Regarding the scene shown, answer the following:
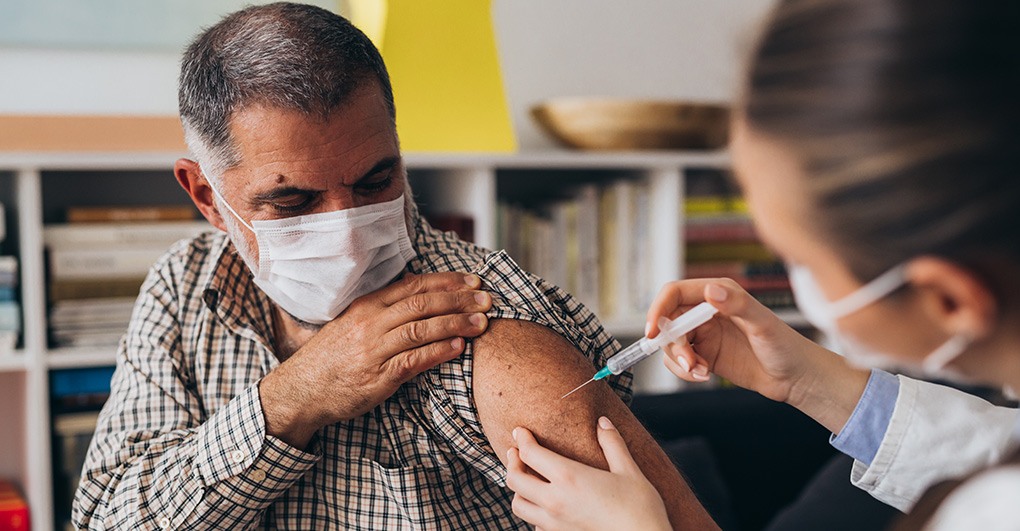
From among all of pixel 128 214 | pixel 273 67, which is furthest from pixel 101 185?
pixel 273 67

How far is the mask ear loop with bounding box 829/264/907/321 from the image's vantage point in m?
0.71

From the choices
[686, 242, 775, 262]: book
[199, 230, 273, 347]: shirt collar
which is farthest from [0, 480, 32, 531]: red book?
[686, 242, 775, 262]: book

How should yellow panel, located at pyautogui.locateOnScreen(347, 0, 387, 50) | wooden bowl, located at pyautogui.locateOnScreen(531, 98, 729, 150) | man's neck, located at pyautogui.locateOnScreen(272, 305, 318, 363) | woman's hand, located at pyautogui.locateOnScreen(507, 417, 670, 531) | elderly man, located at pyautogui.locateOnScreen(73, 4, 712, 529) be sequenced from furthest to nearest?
wooden bowl, located at pyautogui.locateOnScreen(531, 98, 729, 150)
yellow panel, located at pyautogui.locateOnScreen(347, 0, 387, 50)
man's neck, located at pyautogui.locateOnScreen(272, 305, 318, 363)
elderly man, located at pyautogui.locateOnScreen(73, 4, 712, 529)
woman's hand, located at pyautogui.locateOnScreen(507, 417, 670, 531)

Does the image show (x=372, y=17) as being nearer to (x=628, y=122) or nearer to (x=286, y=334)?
(x=628, y=122)

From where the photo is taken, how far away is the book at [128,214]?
2.20m

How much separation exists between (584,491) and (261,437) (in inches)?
18.2

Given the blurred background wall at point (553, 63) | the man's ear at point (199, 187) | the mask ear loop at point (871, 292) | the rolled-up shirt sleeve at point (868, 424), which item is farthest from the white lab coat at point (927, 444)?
the blurred background wall at point (553, 63)

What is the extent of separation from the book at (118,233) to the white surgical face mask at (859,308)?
1.59m

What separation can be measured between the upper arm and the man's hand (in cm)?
5

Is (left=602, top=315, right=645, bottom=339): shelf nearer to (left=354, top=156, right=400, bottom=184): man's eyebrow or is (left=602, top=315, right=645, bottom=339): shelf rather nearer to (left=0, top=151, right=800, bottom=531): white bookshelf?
(left=0, top=151, right=800, bottom=531): white bookshelf

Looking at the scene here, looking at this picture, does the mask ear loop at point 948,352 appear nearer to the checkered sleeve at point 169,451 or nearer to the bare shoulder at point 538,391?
the bare shoulder at point 538,391

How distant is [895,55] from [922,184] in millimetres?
88

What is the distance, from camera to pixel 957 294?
0.69 metres

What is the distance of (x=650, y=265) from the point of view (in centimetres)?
261
